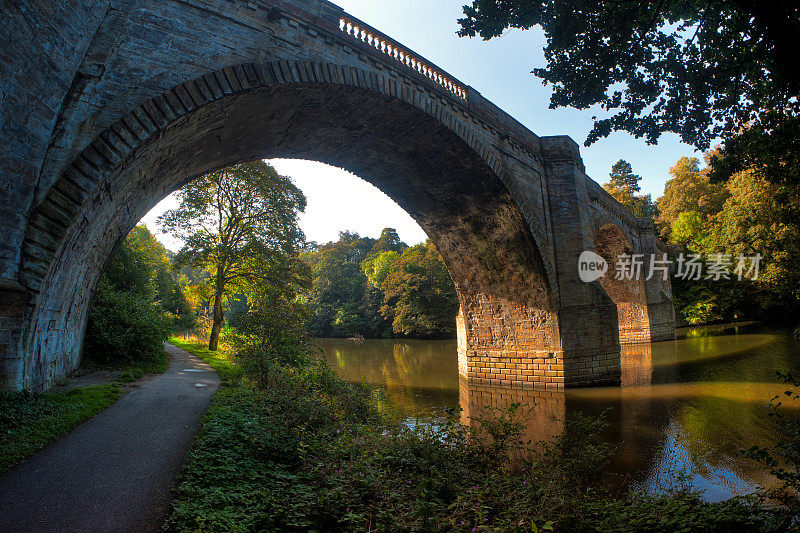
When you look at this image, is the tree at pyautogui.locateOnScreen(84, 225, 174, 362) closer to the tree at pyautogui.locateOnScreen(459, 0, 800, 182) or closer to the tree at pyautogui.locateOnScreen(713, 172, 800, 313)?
the tree at pyautogui.locateOnScreen(459, 0, 800, 182)

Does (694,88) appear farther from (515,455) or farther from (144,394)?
(144,394)

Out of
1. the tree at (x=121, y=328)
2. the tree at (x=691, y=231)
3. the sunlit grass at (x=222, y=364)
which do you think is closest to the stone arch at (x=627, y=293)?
the tree at (x=691, y=231)

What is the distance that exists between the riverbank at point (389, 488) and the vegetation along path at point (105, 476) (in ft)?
0.76

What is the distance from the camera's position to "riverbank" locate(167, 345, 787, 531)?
110 inches

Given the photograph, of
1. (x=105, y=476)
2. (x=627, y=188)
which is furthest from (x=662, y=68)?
(x=627, y=188)

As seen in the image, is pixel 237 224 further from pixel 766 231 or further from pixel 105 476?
pixel 766 231

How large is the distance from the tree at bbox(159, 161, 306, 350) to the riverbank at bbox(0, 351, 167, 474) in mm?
8238

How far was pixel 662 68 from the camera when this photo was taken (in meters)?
5.58

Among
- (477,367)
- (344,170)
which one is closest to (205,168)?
(344,170)

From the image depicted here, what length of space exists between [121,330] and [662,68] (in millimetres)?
13128

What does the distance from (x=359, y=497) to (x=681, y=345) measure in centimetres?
2082

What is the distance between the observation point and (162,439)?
483 cm

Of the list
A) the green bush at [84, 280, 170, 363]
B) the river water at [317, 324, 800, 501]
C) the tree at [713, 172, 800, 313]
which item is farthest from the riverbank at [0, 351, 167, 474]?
the tree at [713, 172, 800, 313]

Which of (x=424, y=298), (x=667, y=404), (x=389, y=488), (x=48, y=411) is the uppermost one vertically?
(x=424, y=298)
